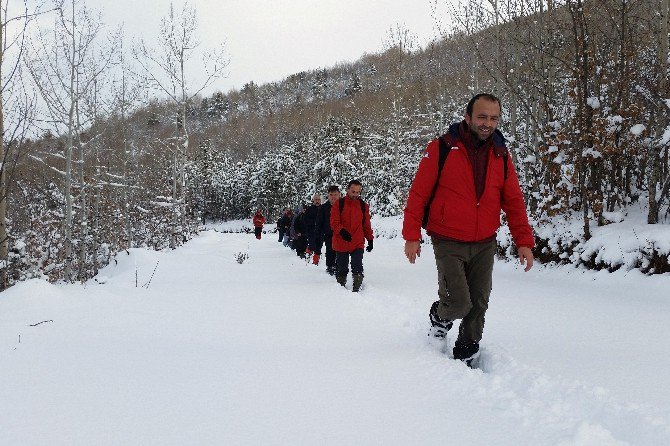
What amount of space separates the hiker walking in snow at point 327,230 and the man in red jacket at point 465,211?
18.0ft

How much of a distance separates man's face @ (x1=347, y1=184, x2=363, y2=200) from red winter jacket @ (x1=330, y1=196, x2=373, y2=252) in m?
0.07

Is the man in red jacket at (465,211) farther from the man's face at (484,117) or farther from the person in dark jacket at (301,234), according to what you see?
the person in dark jacket at (301,234)

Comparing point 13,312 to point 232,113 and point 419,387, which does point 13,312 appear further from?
point 232,113

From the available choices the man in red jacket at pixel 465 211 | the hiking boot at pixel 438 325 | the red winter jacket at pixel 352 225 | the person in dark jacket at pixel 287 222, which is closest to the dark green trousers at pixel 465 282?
the man in red jacket at pixel 465 211

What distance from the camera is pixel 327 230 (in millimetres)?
10078

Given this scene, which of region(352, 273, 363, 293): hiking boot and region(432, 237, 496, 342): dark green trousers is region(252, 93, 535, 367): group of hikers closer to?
region(432, 237, 496, 342): dark green trousers

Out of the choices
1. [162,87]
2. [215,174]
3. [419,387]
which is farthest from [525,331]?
[215,174]

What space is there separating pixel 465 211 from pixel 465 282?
1.73ft

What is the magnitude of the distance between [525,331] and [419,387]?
6.33 ft

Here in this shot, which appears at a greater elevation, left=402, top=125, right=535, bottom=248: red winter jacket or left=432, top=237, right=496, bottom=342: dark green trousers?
left=402, top=125, right=535, bottom=248: red winter jacket

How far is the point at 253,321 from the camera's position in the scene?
455 cm

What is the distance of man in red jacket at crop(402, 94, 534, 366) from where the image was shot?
3.36 m

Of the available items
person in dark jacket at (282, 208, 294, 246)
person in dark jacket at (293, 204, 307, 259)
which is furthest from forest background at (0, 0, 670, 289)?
person in dark jacket at (293, 204, 307, 259)

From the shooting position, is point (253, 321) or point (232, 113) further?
point (232, 113)
